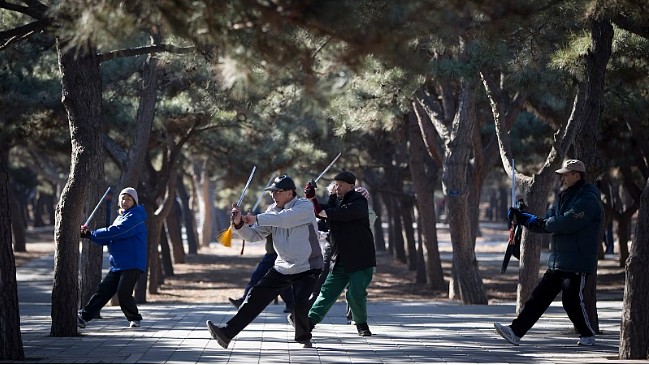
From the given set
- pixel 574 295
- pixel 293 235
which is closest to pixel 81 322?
pixel 293 235

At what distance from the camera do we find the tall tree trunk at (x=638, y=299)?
9719 millimetres

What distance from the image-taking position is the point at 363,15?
852 cm

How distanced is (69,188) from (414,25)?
19.6ft

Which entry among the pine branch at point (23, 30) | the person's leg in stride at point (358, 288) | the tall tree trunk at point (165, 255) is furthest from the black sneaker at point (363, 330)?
the tall tree trunk at point (165, 255)

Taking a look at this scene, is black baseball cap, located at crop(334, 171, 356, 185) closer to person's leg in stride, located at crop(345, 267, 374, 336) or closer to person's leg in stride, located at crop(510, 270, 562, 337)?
person's leg in stride, located at crop(345, 267, 374, 336)

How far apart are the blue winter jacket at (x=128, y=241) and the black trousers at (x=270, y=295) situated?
2.91m

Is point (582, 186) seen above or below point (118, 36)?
below

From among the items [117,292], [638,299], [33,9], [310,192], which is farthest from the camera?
[117,292]

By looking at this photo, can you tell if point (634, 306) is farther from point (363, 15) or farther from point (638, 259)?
point (363, 15)

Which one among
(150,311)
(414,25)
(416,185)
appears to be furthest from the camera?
(416,185)

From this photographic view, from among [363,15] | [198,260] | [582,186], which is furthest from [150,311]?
[198,260]

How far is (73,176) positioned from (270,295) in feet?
9.78

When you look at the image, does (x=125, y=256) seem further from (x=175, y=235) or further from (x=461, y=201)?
(x=175, y=235)

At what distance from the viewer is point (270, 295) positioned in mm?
10531
